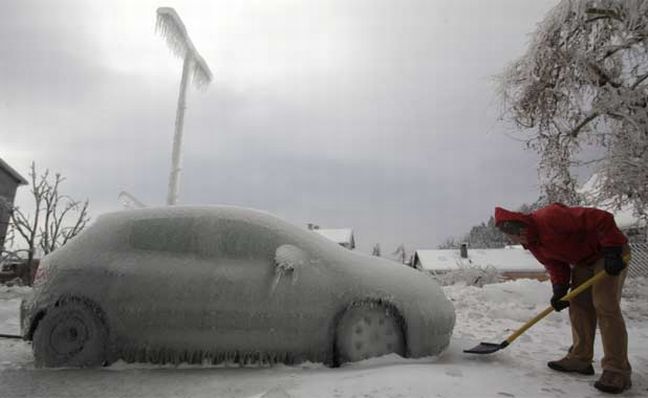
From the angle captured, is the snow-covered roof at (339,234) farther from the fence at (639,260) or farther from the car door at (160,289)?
the car door at (160,289)

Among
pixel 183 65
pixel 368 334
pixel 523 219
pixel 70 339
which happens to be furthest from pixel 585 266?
pixel 183 65

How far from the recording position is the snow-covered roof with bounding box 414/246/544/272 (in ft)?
107

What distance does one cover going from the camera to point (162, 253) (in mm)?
3682

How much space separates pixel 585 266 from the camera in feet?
11.5

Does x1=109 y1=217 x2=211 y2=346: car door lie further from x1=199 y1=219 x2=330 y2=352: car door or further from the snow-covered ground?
the snow-covered ground

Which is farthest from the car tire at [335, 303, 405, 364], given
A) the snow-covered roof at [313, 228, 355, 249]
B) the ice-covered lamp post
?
the snow-covered roof at [313, 228, 355, 249]

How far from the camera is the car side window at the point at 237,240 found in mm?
3689

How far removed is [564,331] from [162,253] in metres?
4.96

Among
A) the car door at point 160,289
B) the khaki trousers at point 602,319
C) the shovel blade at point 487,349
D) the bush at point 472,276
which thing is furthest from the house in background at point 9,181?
the khaki trousers at point 602,319

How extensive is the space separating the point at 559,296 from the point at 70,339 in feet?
13.4

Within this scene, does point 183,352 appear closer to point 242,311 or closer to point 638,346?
point 242,311

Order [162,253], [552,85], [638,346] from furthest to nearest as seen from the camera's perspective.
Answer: [552,85], [638,346], [162,253]

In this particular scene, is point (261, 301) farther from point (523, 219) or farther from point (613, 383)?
point (613, 383)

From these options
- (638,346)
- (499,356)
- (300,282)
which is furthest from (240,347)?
(638,346)
